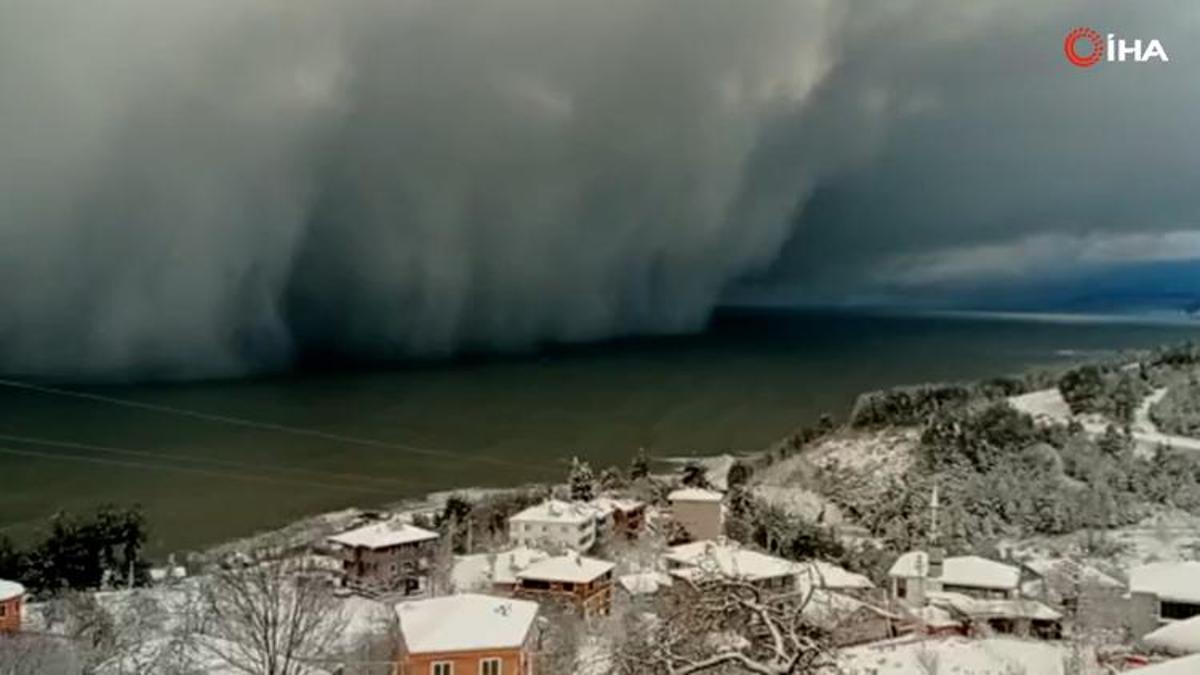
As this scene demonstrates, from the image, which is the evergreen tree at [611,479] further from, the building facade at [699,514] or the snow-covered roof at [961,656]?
the snow-covered roof at [961,656]

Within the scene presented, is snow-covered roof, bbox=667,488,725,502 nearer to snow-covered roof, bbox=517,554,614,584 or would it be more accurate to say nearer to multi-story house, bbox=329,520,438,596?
snow-covered roof, bbox=517,554,614,584

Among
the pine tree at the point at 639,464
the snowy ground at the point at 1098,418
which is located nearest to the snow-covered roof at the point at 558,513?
the pine tree at the point at 639,464

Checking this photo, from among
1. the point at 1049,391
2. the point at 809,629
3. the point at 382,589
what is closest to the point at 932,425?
the point at 1049,391

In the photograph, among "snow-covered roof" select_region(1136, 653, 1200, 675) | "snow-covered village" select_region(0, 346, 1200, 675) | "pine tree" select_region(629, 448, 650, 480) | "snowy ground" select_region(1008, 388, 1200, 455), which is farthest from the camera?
"pine tree" select_region(629, 448, 650, 480)

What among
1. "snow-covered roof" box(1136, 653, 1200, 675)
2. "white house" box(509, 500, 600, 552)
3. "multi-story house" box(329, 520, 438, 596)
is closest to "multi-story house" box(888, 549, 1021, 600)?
"white house" box(509, 500, 600, 552)

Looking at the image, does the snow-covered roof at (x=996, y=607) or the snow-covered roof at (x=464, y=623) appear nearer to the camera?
the snow-covered roof at (x=464, y=623)

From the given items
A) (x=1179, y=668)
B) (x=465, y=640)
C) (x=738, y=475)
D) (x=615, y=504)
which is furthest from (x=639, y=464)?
(x=1179, y=668)
